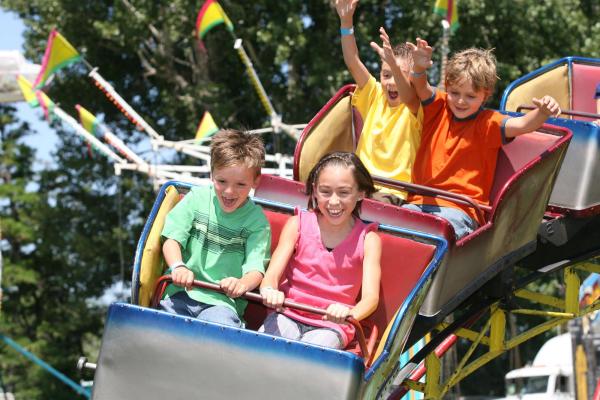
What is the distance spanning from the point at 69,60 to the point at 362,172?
7694 millimetres

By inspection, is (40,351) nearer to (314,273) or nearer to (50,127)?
(50,127)

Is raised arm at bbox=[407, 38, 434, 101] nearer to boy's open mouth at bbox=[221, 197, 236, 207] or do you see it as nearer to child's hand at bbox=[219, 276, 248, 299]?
boy's open mouth at bbox=[221, 197, 236, 207]

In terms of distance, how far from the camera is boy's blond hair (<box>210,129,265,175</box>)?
4.32 meters

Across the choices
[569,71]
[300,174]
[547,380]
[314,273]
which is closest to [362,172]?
[314,273]

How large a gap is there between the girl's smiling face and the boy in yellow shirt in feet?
3.13

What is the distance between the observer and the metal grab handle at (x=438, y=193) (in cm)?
498

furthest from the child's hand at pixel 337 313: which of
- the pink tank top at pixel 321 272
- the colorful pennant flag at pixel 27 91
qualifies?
the colorful pennant flag at pixel 27 91

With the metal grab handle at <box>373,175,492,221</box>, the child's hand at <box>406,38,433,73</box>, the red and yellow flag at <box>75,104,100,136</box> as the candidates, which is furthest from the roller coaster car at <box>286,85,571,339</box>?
the red and yellow flag at <box>75,104,100,136</box>

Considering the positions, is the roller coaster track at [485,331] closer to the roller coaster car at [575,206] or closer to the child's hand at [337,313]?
the roller coaster car at [575,206]

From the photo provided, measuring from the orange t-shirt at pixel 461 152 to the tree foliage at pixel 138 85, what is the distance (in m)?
11.7

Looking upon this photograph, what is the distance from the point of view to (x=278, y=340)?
147 inches

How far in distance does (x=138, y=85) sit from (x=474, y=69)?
56.1 ft

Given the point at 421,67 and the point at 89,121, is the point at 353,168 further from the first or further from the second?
the point at 89,121

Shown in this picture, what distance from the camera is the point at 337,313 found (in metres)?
3.86
